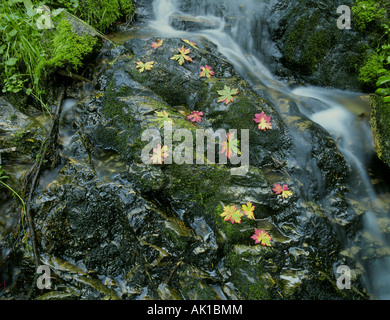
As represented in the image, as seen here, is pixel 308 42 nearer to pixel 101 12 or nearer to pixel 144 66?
pixel 144 66

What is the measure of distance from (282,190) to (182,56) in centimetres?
274

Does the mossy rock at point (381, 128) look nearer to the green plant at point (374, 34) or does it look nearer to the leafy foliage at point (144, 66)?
the green plant at point (374, 34)

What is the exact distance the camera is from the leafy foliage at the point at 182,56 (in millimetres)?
4098

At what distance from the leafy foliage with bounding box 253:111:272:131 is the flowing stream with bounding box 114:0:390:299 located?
Answer: 2.24ft

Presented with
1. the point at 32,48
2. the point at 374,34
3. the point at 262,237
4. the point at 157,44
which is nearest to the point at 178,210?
the point at 262,237

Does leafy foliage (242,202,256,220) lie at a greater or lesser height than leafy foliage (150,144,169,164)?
lesser

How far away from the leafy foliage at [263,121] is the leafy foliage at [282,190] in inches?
34.7

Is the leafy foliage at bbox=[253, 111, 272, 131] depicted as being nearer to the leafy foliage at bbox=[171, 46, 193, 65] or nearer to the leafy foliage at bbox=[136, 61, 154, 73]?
the leafy foliage at bbox=[171, 46, 193, 65]

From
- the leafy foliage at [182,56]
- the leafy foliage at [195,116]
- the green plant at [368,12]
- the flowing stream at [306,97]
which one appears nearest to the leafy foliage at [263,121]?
the flowing stream at [306,97]

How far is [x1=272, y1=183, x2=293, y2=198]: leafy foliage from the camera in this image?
325 cm

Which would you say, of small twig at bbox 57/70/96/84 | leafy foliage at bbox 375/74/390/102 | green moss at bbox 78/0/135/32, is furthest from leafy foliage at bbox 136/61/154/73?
leafy foliage at bbox 375/74/390/102

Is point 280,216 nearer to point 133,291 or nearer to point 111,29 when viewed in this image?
point 133,291
